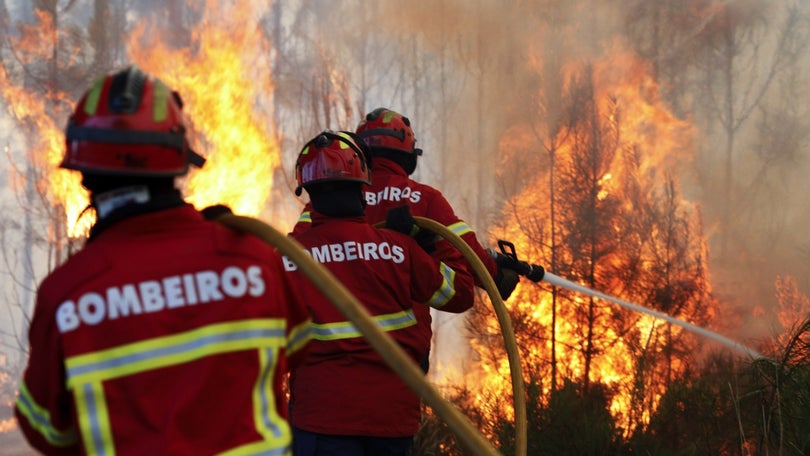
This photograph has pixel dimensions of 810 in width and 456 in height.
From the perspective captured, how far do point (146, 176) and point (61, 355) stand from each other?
1.37 ft

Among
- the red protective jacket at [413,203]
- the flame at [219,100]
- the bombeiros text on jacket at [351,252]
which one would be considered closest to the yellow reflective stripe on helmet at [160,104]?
the bombeiros text on jacket at [351,252]

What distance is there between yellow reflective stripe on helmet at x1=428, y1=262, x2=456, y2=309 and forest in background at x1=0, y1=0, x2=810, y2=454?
1488 millimetres

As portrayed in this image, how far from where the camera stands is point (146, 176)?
1.79 m

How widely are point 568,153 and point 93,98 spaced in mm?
8664

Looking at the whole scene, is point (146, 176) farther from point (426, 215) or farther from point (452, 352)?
point (452, 352)

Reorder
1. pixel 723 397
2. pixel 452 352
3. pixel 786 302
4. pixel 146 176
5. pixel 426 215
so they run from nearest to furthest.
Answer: pixel 146 176 → pixel 426 215 → pixel 723 397 → pixel 786 302 → pixel 452 352

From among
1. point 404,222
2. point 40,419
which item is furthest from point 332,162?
point 40,419

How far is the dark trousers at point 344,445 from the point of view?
323cm

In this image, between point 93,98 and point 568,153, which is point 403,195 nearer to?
point 93,98

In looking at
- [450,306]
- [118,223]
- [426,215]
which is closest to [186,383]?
[118,223]

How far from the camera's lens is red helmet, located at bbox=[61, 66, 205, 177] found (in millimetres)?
1744

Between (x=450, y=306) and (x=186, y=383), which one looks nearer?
(x=186, y=383)

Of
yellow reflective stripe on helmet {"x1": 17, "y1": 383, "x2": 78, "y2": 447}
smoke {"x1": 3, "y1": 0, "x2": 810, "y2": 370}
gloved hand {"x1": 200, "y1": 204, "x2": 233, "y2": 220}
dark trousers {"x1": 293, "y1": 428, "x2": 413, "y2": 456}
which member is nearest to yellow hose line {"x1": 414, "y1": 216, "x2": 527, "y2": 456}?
dark trousers {"x1": 293, "y1": 428, "x2": 413, "y2": 456}

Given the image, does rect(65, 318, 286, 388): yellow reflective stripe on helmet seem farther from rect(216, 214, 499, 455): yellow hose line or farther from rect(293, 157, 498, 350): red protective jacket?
rect(293, 157, 498, 350): red protective jacket
